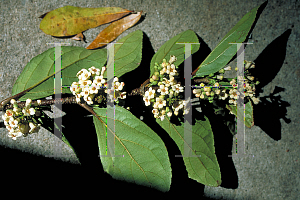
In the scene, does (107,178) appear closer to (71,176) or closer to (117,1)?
(71,176)

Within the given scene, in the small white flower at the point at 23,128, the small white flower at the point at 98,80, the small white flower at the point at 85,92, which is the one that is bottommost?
the small white flower at the point at 23,128

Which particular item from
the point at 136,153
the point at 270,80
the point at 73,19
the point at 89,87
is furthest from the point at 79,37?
the point at 270,80

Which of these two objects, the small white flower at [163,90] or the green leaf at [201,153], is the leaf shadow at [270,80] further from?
the small white flower at [163,90]

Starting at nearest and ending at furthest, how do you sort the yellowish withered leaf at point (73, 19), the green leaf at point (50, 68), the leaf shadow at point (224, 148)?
the green leaf at point (50, 68) < the yellowish withered leaf at point (73, 19) < the leaf shadow at point (224, 148)

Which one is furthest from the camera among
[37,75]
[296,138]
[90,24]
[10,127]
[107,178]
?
[296,138]

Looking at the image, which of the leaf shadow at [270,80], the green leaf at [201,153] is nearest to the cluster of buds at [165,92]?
the green leaf at [201,153]

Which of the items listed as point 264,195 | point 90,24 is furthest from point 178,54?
point 264,195

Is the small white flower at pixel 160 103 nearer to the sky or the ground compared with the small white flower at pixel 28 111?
nearer to the sky
